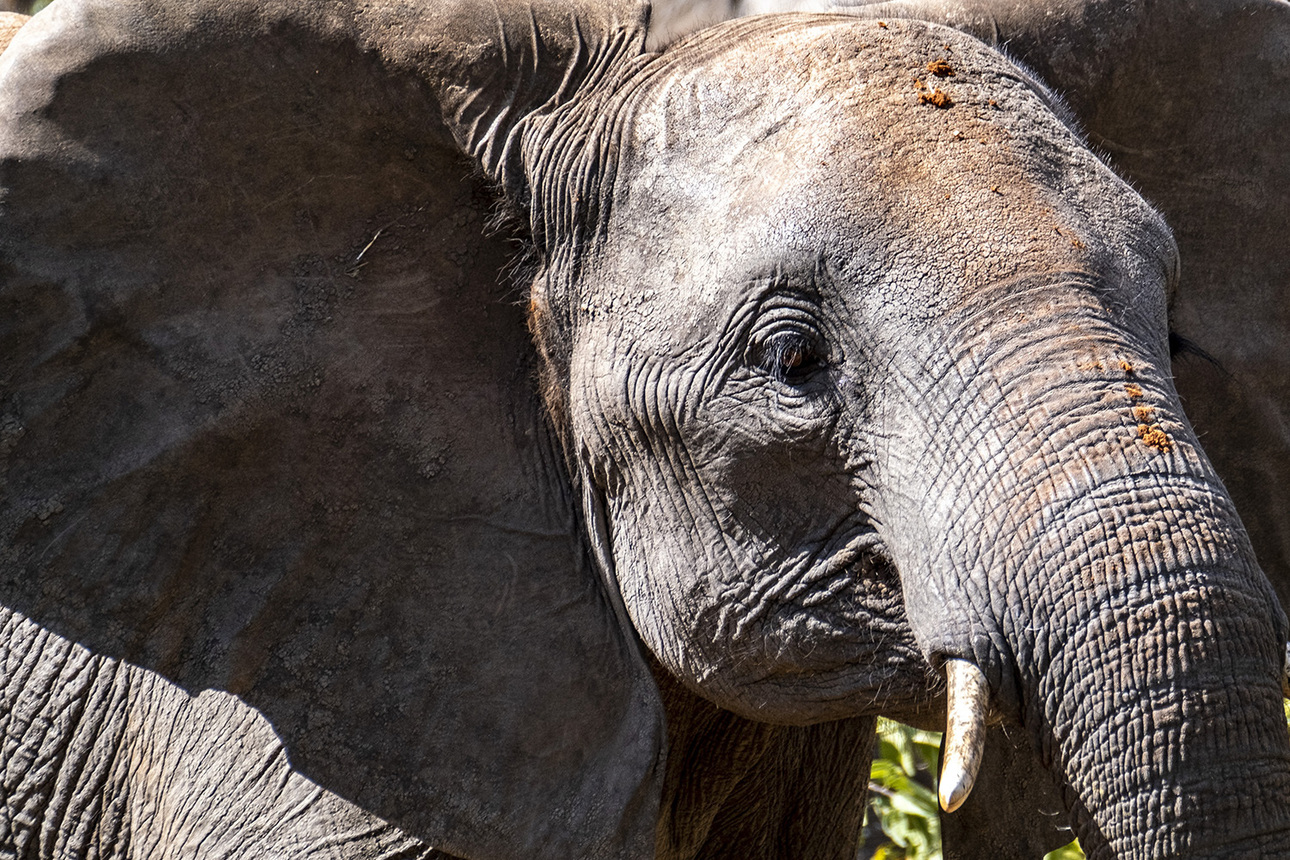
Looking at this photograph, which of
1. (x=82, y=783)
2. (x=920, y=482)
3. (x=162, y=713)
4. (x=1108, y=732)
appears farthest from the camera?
(x=82, y=783)

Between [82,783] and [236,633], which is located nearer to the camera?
[236,633]

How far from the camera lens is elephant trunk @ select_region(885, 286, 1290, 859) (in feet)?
6.11

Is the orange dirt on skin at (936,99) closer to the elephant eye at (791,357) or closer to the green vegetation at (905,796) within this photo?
the elephant eye at (791,357)

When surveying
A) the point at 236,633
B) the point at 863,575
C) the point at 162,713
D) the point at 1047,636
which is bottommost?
the point at 162,713

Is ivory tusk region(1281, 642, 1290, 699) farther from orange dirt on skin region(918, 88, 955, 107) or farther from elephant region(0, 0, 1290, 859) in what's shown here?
orange dirt on skin region(918, 88, 955, 107)

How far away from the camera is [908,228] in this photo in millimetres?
2127

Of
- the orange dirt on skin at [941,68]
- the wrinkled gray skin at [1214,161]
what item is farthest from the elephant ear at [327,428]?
the wrinkled gray skin at [1214,161]

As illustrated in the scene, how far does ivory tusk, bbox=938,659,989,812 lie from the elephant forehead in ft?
1.71

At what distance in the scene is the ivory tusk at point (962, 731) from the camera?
1854 mm

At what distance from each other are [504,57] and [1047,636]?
128cm

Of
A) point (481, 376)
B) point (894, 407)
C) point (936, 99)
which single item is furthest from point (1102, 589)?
point (481, 376)

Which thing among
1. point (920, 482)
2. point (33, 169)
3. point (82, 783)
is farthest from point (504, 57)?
point (82, 783)

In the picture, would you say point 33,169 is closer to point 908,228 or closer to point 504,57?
point 504,57

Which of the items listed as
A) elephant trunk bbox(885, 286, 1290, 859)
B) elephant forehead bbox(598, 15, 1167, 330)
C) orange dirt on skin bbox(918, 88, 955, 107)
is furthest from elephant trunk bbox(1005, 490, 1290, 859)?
orange dirt on skin bbox(918, 88, 955, 107)
